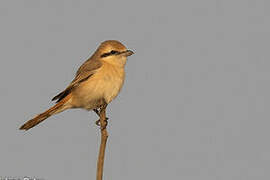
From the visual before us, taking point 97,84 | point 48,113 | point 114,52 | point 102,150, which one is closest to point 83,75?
point 97,84

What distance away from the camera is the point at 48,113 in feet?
21.2

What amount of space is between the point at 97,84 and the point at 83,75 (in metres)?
0.33

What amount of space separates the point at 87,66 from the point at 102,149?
1.82m

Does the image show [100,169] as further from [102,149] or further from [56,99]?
[56,99]

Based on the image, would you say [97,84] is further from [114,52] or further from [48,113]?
[48,113]

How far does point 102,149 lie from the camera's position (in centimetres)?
518

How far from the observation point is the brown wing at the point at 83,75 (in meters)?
6.46

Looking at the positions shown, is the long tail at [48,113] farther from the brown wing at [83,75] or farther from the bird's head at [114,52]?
the bird's head at [114,52]

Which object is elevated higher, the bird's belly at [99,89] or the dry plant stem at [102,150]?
the bird's belly at [99,89]

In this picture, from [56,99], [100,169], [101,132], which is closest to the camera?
[100,169]

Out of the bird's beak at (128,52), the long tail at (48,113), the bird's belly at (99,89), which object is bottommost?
the long tail at (48,113)

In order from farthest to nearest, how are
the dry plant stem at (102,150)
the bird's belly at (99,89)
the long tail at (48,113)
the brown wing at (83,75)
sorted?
1. the brown wing at (83,75)
2. the bird's belly at (99,89)
3. the long tail at (48,113)
4. the dry plant stem at (102,150)

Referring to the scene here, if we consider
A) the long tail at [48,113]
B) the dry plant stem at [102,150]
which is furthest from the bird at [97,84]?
the dry plant stem at [102,150]

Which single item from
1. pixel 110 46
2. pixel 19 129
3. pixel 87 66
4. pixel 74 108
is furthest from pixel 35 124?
pixel 110 46
